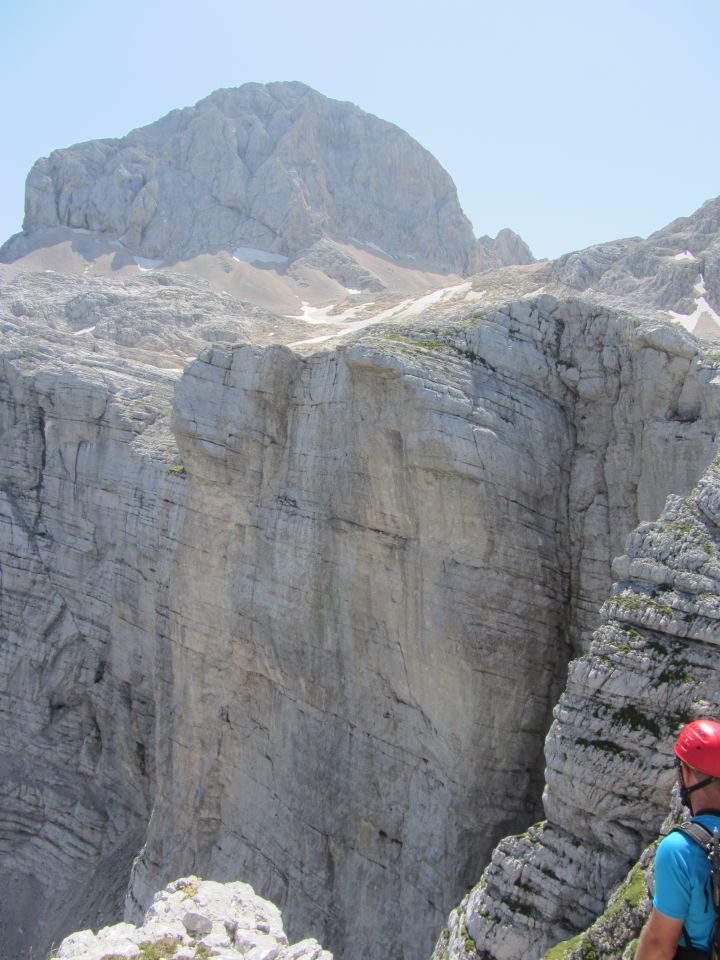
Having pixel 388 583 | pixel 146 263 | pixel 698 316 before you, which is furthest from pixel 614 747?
pixel 146 263

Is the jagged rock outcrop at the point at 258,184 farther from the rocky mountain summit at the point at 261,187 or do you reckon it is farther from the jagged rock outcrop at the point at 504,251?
the jagged rock outcrop at the point at 504,251

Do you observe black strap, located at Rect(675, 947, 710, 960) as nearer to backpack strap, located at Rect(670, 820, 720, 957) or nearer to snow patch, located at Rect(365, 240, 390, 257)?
backpack strap, located at Rect(670, 820, 720, 957)

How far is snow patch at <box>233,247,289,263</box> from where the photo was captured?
80.2 metres

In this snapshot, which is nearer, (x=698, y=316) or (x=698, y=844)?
(x=698, y=844)

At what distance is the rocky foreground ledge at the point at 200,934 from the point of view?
1106 cm

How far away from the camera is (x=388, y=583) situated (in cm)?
1872

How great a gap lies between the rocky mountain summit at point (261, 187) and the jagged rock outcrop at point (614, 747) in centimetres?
7329

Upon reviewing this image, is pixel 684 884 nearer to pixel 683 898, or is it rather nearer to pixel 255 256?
pixel 683 898

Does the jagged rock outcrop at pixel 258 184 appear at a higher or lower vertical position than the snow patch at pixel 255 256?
higher

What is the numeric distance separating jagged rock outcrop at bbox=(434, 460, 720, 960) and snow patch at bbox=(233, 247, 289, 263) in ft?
238

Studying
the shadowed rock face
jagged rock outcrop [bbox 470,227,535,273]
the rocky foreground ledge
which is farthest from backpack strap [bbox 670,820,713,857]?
jagged rock outcrop [bbox 470,227,535,273]

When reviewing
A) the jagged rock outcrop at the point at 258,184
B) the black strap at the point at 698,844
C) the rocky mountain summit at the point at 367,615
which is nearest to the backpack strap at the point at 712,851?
the black strap at the point at 698,844

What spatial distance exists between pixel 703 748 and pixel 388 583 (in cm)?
1276

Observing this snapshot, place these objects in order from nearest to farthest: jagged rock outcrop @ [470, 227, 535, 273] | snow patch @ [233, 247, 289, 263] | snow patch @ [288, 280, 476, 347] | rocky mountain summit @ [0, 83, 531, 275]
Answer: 1. snow patch @ [288, 280, 476, 347]
2. snow patch @ [233, 247, 289, 263]
3. rocky mountain summit @ [0, 83, 531, 275]
4. jagged rock outcrop @ [470, 227, 535, 273]
